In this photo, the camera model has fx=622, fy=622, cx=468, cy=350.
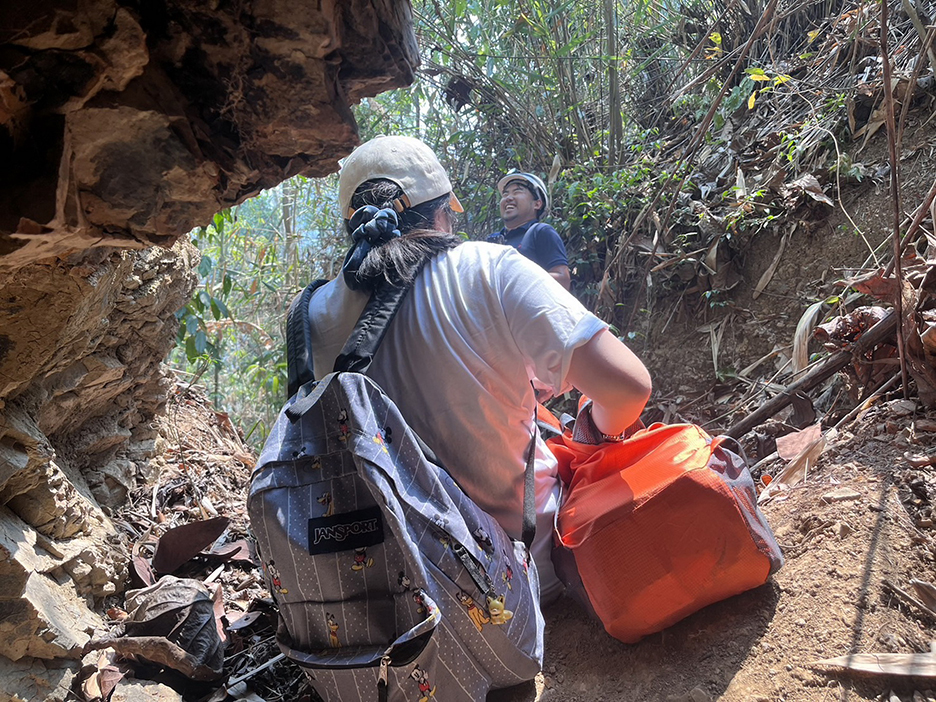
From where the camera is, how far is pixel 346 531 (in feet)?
Result: 4.66

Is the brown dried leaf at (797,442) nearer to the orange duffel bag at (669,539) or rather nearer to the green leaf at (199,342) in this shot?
the orange duffel bag at (669,539)

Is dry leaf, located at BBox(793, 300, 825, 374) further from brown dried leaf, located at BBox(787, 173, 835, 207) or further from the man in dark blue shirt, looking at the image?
the man in dark blue shirt

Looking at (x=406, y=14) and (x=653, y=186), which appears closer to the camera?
(x=406, y=14)

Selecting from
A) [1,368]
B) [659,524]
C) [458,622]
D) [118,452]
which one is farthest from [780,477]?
[118,452]

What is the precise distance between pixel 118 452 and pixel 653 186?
377 centimetres

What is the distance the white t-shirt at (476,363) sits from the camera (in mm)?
1604

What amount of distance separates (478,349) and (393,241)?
1.25 feet

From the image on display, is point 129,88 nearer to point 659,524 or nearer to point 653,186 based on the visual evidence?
point 659,524

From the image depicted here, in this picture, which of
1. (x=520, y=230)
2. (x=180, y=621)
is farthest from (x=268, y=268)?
(x=180, y=621)

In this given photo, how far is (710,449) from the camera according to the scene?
1.67 metres

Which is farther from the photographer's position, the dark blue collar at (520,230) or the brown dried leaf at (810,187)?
the dark blue collar at (520,230)

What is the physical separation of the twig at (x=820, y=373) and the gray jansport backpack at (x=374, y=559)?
1609mm

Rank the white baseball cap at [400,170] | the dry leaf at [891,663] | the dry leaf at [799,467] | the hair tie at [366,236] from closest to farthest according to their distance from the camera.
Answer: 1. the dry leaf at [891,663]
2. the hair tie at [366,236]
3. the white baseball cap at [400,170]
4. the dry leaf at [799,467]

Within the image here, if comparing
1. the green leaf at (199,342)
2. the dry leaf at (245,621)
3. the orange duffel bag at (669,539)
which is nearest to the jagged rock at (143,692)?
the dry leaf at (245,621)
